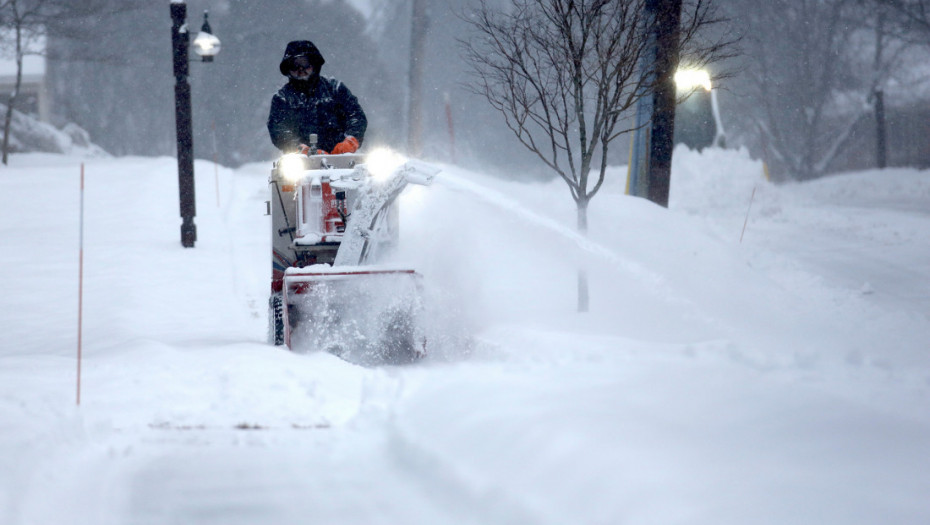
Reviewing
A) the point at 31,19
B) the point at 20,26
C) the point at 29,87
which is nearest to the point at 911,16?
the point at 20,26

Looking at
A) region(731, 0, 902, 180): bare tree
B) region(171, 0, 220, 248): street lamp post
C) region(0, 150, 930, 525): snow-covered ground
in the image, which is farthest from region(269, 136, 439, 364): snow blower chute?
region(731, 0, 902, 180): bare tree

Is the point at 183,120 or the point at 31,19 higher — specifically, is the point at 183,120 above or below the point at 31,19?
below

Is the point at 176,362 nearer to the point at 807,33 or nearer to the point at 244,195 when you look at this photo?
the point at 244,195

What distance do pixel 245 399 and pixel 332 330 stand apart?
1265 mm

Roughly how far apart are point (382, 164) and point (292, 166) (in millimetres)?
748

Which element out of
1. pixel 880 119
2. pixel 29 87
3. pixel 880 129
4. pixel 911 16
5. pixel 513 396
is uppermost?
pixel 911 16

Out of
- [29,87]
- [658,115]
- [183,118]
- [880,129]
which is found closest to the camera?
[658,115]

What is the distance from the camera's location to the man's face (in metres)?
7.33

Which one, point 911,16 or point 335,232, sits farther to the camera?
point 911,16

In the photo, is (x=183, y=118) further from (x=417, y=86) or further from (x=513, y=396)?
(x=417, y=86)

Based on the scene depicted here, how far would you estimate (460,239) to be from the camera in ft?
25.6

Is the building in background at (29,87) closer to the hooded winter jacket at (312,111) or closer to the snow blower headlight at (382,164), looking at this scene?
the hooded winter jacket at (312,111)

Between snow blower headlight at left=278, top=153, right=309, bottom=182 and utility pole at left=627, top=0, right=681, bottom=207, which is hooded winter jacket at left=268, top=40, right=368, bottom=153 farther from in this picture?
utility pole at left=627, top=0, right=681, bottom=207

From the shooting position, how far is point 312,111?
756 cm
